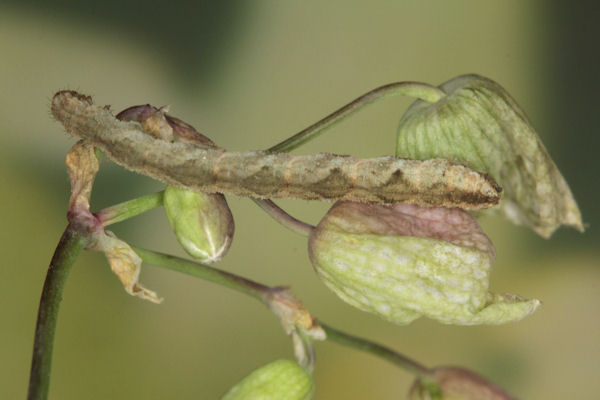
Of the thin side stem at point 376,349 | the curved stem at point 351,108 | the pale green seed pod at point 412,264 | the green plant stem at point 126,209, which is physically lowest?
the thin side stem at point 376,349

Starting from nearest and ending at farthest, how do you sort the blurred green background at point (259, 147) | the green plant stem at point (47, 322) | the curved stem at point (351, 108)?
the green plant stem at point (47, 322) < the curved stem at point (351, 108) < the blurred green background at point (259, 147)

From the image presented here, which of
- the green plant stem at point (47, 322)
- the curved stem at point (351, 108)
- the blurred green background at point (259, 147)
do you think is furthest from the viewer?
the blurred green background at point (259, 147)

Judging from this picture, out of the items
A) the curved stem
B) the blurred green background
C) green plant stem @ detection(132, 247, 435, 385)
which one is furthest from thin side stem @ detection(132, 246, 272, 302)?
the blurred green background

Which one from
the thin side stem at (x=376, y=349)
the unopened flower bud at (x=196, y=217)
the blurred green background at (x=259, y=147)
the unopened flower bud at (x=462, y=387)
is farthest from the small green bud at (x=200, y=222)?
the blurred green background at (x=259, y=147)

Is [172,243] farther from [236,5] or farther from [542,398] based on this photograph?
[542,398]

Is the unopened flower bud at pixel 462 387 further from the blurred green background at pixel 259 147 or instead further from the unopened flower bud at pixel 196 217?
the blurred green background at pixel 259 147

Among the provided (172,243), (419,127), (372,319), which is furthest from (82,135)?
(372,319)

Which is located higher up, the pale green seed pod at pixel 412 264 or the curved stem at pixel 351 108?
the curved stem at pixel 351 108
